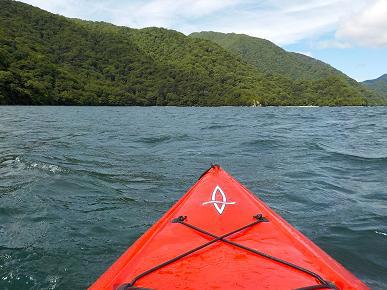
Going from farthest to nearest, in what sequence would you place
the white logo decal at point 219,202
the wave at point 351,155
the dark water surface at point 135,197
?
1. the wave at point 351,155
2. the dark water surface at point 135,197
3. the white logo decal at point 219,202

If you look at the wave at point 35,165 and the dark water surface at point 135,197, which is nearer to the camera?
the dark water surface at point 135,197

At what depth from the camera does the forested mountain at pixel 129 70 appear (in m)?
106

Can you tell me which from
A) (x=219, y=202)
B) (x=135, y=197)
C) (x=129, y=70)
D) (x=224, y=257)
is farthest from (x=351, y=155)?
(x=129, y=70)

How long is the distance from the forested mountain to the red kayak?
91038mm

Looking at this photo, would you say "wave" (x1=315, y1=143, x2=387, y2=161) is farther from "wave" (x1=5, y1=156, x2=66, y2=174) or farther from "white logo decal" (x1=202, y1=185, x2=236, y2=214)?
"wave" (x1=5, y1=156, x2=66, y2=174)

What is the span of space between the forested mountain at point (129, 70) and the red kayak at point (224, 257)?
91038 mm

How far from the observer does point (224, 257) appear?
3.60 m

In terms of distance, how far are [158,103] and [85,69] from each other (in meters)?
32.3

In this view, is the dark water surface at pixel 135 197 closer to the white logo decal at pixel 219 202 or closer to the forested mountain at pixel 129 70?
the white logo decal at pixel 219 202

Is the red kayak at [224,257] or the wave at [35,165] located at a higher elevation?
the red kayak at [224,257]

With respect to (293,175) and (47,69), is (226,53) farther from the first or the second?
(293,175)

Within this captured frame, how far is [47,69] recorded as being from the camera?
347 feet

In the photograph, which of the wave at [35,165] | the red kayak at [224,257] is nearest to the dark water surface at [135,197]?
the wave at [35,165]

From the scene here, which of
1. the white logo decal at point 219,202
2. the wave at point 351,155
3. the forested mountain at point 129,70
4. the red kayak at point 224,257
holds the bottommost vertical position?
the wave at point 351,155
